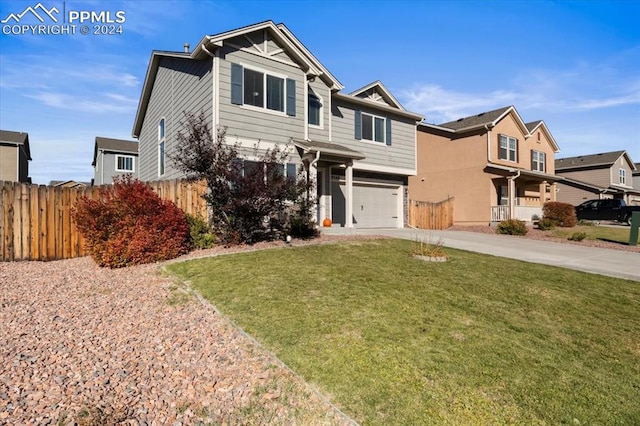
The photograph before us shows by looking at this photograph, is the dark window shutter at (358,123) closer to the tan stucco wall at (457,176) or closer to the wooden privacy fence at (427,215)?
the wooden privacy fence at (427,215)

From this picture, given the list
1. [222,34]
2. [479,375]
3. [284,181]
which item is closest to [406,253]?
[284,181]

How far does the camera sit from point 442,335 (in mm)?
4242

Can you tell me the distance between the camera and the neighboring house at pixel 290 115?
Answer: 1165 centimetres

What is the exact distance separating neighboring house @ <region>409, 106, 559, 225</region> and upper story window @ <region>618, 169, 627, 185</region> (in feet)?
55.1

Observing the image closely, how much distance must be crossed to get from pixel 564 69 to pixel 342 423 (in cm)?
1708

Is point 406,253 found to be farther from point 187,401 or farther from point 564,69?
point 564,69

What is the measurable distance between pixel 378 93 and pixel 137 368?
17.8 meters

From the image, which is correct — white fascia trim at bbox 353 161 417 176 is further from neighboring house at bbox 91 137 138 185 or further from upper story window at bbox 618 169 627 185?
upper story window at bbox 618 169 627 185

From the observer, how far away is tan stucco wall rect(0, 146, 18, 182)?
28773mm

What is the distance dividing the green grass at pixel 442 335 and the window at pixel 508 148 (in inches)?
698

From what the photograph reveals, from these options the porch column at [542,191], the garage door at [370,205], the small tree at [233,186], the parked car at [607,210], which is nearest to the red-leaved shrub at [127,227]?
the small tree at [233,186]

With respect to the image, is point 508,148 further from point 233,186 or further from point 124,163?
point 124,163

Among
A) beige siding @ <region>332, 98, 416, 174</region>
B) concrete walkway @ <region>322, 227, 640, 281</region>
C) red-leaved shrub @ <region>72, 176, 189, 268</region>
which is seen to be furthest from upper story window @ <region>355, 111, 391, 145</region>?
red-leaved shrub @ <region>72, 176, 189, 268</region>

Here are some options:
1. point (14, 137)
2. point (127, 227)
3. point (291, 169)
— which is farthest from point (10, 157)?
point (127, 227)
